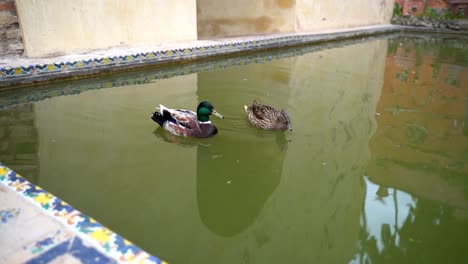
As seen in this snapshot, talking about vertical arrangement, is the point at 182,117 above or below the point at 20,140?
above

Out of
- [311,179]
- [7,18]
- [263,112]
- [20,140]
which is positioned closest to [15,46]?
[7,18]

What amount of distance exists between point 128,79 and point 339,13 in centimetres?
1077

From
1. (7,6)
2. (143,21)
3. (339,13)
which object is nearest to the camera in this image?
(7,6)

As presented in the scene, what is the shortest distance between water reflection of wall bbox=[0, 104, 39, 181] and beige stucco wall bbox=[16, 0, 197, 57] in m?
2.14

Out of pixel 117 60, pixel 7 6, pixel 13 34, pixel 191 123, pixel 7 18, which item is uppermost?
Result: pixel 7 6

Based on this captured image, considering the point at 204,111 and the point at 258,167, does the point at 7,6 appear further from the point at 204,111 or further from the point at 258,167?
the point at 258,167

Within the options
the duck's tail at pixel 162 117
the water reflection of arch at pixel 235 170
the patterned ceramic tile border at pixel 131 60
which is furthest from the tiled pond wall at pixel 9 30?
the duck's tail at pixel 162 117

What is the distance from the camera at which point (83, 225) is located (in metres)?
2.21

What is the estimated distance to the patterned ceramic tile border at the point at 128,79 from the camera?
209 inches

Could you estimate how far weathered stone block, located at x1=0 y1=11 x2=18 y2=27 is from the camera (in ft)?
20.0

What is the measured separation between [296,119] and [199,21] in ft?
23.5

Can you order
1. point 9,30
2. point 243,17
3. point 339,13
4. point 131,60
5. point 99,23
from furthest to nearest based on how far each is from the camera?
point 339,13 < point 243,17 < point 99,23 < point 131,60 < point 9,30

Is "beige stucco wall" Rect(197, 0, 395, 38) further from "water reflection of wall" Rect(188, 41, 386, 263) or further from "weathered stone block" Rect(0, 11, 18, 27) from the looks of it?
"weathered stone block" Rect(0, 11, 18, 27)

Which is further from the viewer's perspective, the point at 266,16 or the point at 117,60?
the point at 266,16
